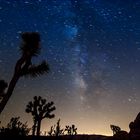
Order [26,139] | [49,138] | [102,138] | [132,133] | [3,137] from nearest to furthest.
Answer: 1. [3,137]
2. [26,139]
3. [49,138]
4. [132,133]
5. [102,138]

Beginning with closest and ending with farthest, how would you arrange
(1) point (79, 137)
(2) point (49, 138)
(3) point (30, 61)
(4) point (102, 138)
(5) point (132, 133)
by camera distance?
(3) point (30, 61) < (2) point (49, 138) < (5) point (132, 133) < (4) point (102, 138) < (1) point (79, 137)

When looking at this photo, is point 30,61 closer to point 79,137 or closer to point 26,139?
point 26,139

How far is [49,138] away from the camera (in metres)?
22.0

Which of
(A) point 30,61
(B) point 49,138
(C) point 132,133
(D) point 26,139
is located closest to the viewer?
(A) point 30,61

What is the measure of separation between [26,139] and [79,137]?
30.1 ft

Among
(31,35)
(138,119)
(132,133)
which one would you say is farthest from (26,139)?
(138,119)

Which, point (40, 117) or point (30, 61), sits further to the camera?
point (40, 117)

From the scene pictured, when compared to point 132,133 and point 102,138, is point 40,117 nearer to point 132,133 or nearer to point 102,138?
point 102,138

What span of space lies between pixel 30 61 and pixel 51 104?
10.3 m

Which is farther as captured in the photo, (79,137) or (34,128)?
(79,137)

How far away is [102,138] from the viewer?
26359mm

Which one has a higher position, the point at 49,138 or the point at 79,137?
the point at 79,137

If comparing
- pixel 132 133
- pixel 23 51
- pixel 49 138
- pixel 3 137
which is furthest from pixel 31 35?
pixel 132 133

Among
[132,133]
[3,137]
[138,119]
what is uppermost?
[138,119]
